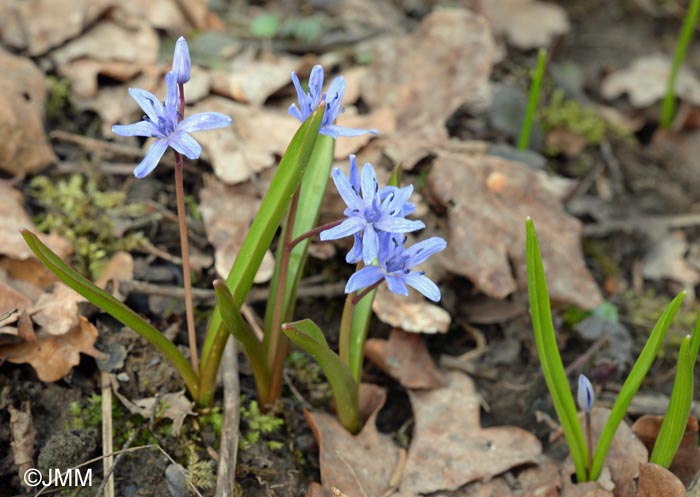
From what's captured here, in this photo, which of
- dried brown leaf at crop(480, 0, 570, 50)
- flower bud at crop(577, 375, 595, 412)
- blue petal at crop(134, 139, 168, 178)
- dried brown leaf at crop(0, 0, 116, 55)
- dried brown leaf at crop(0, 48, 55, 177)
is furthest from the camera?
dried brown leaf at crop(480, 0, 570, 50)

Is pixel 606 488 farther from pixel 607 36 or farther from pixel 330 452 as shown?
pixel 607 36

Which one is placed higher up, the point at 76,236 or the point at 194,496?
the point at 76,236

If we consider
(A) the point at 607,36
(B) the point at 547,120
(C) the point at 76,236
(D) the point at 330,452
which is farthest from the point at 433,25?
(D) the point at 330,452

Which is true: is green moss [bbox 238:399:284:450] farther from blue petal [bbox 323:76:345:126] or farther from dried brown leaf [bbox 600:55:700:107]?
dried brown leaf [bbox 600:55:700:107]

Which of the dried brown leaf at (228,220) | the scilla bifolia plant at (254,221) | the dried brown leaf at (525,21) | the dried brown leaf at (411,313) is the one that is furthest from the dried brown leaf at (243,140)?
the dried brown leaf at (525,21)

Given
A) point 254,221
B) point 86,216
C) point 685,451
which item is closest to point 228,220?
point 86,216

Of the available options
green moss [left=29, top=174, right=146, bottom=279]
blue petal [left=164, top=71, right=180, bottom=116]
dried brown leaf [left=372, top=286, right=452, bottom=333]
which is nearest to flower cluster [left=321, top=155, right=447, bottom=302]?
blue petal [left=164, top=71, right=180, bottom=116]

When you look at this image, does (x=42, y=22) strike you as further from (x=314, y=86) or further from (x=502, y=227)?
(x=502, y=227)
